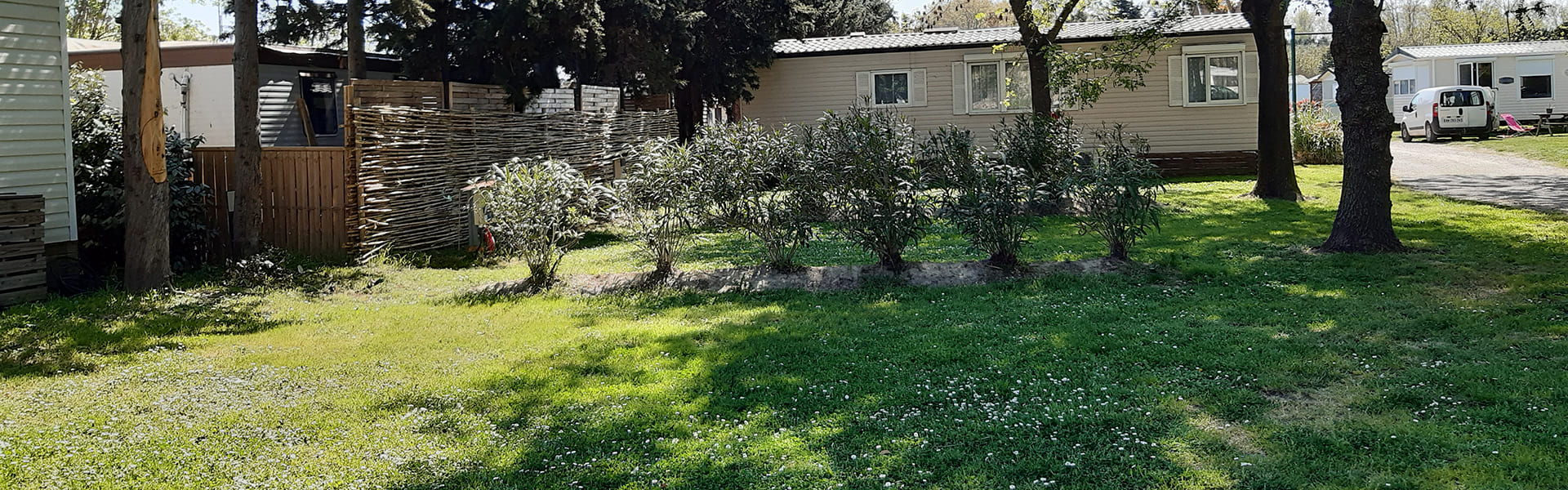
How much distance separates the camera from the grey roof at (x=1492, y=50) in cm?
3494

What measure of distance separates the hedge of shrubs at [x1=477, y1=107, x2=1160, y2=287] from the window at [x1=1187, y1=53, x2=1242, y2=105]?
12365 millimetres

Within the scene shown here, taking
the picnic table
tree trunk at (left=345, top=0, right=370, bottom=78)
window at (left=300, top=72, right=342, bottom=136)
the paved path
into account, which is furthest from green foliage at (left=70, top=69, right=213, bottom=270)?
the picnic table

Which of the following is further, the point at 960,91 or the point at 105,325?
the point at 960,91

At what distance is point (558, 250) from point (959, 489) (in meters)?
5.93

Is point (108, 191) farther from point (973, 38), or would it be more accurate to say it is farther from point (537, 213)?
point (973, 38)

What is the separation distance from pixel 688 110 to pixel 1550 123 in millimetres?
26486

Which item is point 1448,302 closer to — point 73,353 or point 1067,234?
point 1067,234

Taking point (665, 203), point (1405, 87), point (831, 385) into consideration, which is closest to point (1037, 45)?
point (665, 203)

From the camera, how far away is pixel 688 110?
21312 millimetres

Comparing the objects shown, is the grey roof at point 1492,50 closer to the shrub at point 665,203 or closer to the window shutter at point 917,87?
the window shutter at point 917,87

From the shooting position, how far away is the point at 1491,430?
182 inches

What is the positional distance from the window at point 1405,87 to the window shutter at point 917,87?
25.3 meters

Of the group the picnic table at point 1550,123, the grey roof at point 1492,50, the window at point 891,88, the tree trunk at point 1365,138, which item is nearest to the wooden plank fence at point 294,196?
the tree trunk at point 1365,138

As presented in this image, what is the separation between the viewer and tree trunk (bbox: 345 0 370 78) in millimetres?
13672
